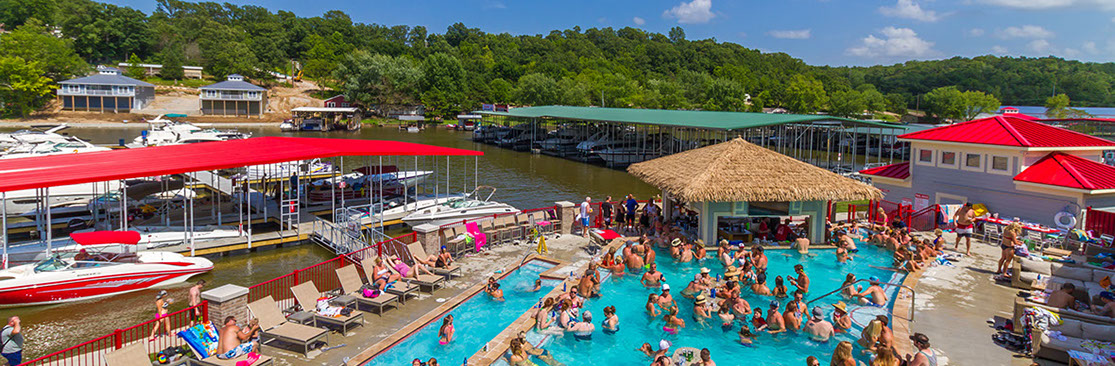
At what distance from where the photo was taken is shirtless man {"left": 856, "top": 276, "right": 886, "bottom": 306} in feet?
48.8

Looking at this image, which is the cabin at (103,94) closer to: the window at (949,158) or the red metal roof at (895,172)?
the red metal roof at (895,172)

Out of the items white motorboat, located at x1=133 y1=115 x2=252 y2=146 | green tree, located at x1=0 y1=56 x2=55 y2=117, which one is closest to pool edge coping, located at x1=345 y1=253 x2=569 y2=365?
Result: white motorboat, located at x1=133 y1=115 x2=252 y2=146

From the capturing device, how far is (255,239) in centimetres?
2267

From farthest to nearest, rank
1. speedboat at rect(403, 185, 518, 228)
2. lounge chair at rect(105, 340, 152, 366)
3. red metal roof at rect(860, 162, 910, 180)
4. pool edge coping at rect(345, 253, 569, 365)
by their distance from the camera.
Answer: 1. red metal roof at rect(860, 162, 910, 180)
2. speedboat at rect(403, 185, 518, 228)
3. pool edge coping at rect(345, 253, 569, 365)
4. lounge chair at rect(105, 340, 152, 366)

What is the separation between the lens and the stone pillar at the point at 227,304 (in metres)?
11.4

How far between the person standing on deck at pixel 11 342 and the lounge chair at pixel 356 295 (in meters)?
5.30

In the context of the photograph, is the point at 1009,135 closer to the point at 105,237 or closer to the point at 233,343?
the point at 233,343

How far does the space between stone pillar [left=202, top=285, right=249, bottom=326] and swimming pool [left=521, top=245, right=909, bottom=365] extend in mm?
5758

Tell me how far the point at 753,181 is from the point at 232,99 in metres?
92.0

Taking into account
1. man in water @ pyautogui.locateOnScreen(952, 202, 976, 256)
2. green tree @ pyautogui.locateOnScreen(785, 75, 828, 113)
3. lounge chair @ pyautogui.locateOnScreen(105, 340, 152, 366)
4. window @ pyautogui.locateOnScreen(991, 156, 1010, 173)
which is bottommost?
lounge chair @ pyautogui.locateOnScreen(105, 340, 152, 366)

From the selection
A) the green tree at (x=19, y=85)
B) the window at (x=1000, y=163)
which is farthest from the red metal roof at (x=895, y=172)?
the green tree at (x=19, y=85)

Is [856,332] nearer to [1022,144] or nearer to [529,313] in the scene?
[529,313]

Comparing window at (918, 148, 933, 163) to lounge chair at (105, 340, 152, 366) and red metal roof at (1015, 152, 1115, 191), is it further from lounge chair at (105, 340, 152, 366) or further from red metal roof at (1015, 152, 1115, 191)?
lounge chair at (105, 340, 152, 366)

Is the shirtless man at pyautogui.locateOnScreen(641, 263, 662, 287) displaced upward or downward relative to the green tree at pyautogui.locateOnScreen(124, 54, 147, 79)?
downward
